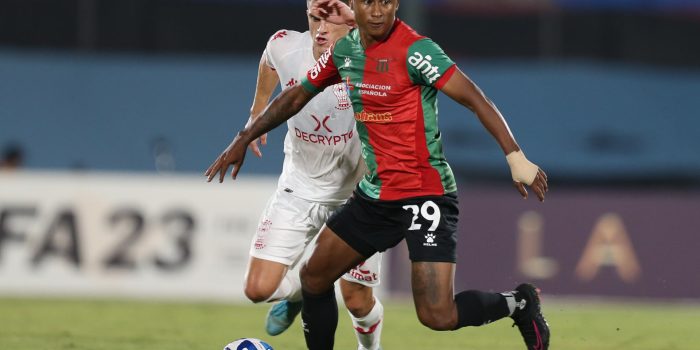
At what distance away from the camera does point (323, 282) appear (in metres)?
7.00

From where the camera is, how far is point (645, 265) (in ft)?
46.1

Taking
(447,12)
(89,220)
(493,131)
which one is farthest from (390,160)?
(447,12)

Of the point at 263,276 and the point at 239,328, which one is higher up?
the point at 263,276

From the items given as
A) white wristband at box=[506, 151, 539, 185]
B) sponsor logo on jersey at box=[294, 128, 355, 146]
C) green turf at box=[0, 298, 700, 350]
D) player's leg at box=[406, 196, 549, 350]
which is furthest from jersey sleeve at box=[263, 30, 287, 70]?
white wristband at box=[506, 151, 539, 185]

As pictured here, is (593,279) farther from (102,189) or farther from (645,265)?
(102,189)

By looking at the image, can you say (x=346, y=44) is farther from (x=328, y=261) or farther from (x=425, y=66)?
(x=328, y=261)

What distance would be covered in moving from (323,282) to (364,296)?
91 cm

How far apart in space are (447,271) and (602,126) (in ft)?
52.3

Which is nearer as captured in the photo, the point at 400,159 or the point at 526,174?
the point at 526,174

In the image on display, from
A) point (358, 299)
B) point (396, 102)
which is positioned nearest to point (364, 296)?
point (358, 299)

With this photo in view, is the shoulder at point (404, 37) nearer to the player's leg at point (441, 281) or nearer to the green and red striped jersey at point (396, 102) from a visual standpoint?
the green and red striped jersey at point (396, 102)

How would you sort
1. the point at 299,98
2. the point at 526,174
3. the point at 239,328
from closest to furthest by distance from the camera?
the point at 526,174 → the point at 299,98 → the point at 239,328

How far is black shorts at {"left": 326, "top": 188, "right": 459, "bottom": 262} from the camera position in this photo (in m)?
6.72

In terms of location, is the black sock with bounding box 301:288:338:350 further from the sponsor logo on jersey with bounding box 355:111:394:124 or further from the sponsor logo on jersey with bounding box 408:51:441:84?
the sponsor logo on jersey with bounding box 408:51:441:84
